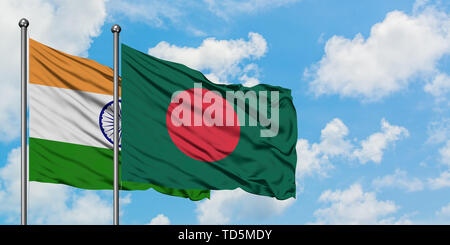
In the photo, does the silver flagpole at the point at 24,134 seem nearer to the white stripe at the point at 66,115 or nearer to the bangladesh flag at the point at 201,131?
the white stripe at the point at 66,115

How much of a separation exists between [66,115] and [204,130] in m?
3.17

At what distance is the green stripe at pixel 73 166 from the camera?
46.3 feet

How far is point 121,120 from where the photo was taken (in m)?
14.2

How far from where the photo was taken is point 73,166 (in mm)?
14469

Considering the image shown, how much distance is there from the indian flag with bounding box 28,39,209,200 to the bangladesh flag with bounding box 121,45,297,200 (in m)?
0.79

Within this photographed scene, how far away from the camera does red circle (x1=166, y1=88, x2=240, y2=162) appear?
14.9 metres

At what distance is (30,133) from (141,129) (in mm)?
2380

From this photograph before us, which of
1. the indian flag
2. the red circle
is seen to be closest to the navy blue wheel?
the indian flag

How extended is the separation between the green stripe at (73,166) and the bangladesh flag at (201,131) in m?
0.78

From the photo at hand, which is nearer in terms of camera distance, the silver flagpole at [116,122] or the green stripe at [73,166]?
the silver flagpole at [116,122]

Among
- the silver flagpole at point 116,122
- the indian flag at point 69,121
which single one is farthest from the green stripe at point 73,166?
the silver flagpole at point 116,122

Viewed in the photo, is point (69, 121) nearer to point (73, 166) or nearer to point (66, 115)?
point (66, 115)
